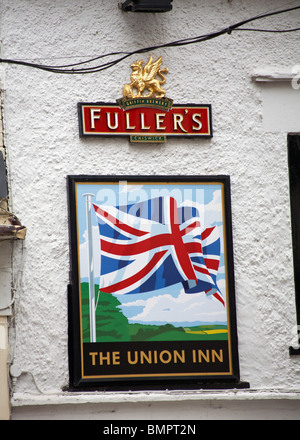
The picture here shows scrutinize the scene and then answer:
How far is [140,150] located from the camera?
21.4ft

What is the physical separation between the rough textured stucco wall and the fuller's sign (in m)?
0.09

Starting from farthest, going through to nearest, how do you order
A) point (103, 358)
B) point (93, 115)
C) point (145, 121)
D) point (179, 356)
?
point (145, 121)
point (93, 115)
point (179, 356)
point (103, 358)

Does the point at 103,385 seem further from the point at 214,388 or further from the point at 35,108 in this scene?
the point at 35,108

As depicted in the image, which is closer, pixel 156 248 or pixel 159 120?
pixel 156 248

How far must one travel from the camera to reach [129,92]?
21.3ft

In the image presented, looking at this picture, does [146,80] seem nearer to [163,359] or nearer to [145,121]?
[145,121]

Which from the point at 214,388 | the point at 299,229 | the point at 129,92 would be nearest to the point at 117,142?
the point at 129,92

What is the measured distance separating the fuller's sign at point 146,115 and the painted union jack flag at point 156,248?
658 mm

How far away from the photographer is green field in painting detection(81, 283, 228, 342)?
6.23m

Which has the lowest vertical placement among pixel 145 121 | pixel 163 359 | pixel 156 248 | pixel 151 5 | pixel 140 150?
pixel 163 359

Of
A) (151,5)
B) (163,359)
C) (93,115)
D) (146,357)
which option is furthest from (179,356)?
(151,5)

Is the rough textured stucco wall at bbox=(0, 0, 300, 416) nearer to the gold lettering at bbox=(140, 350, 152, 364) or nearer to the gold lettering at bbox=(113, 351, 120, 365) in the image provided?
the gold lettering at bbox=(113, 351, 120, 365)

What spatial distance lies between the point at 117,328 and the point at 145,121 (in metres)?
1.91

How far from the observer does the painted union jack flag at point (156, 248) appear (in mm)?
6328
